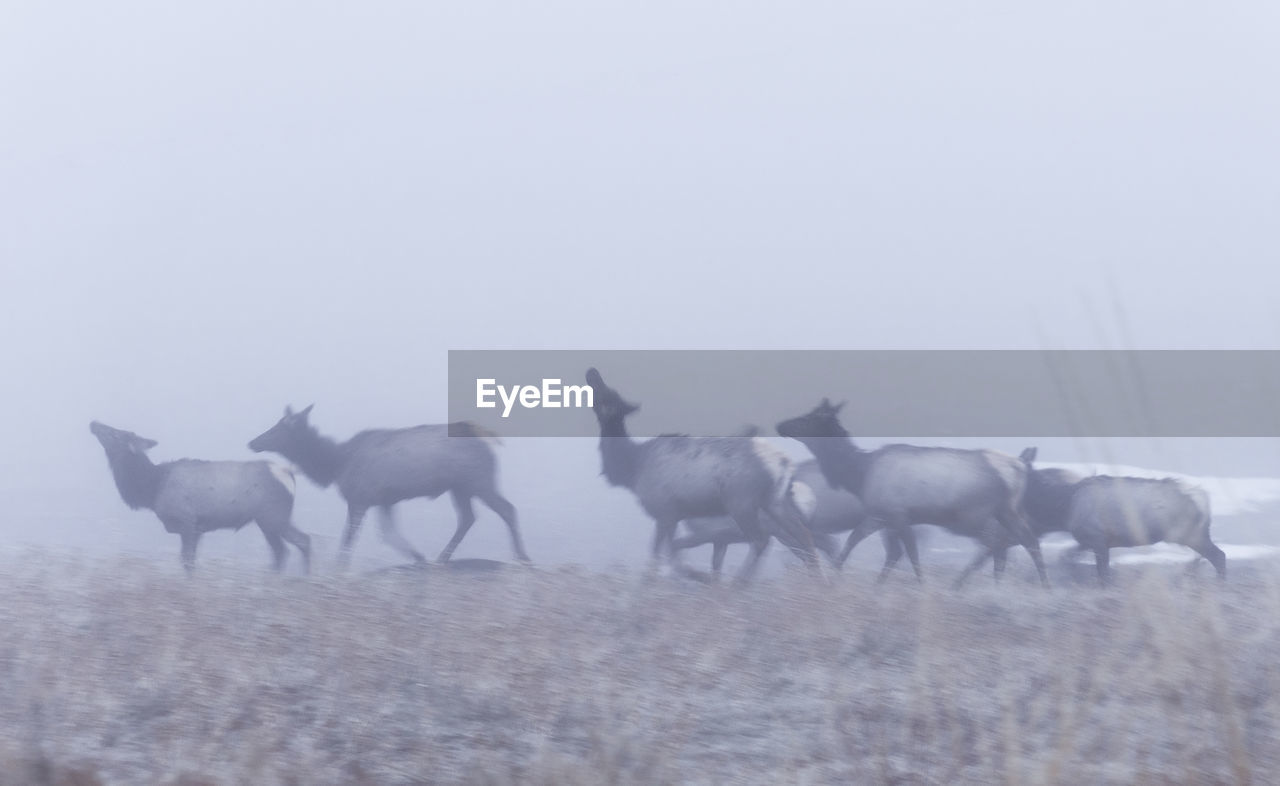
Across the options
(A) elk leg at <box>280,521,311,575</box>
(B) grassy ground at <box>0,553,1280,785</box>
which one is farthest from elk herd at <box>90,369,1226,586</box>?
(B) grassy ground at <box>0,553,1280,785</box>

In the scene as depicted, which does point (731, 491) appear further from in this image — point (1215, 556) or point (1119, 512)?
point (1215, 556)

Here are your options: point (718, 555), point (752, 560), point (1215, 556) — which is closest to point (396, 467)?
point (718, 555)

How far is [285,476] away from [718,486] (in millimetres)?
2164

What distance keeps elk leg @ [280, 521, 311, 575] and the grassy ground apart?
0.23 metres

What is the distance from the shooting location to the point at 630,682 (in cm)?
454

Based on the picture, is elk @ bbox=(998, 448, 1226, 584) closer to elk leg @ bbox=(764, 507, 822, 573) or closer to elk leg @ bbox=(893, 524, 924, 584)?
elk leg @ bbox=(893, 524, 924, 584)

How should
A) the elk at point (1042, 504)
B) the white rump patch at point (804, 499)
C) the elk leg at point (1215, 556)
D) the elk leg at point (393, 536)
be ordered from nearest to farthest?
the elk leg at point (1215, 556) < the elk leg at point (393, 536) < the elk at point (1042, 504) < the white rump patch at point (804, 499)

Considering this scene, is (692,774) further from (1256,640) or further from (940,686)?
(1256,640)

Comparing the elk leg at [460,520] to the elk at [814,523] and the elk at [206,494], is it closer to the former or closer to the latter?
the elk at [206,494]

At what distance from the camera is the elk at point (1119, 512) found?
5.13 metres

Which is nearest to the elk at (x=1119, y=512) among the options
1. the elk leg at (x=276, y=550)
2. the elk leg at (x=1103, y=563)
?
the elk leg at (x=1103, y=563)

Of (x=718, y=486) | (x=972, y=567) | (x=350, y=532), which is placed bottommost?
(x=972, y=567)

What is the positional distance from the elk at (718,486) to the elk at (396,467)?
659 mm

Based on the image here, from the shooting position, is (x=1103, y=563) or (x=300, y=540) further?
(x=1103, y=563)
